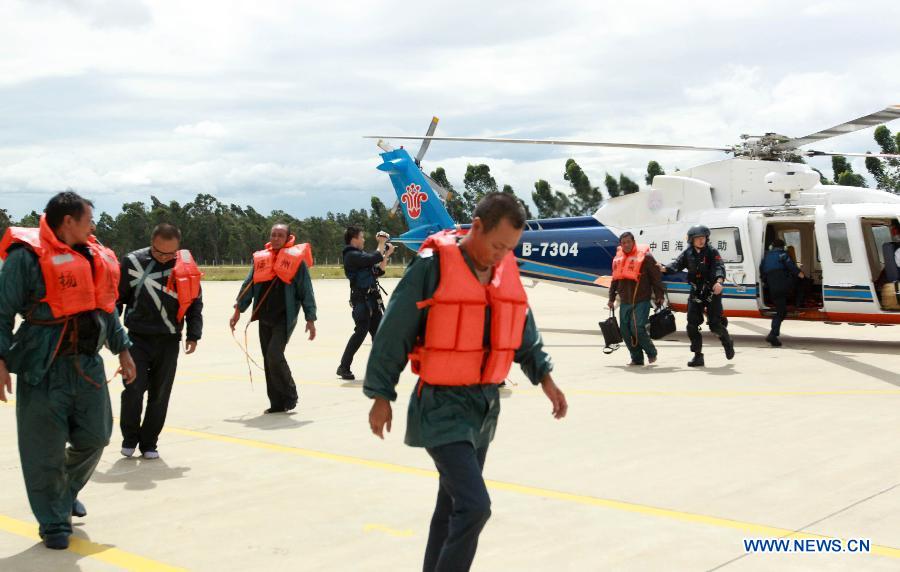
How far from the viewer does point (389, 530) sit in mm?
4691

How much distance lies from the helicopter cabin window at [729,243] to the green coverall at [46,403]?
11893mm

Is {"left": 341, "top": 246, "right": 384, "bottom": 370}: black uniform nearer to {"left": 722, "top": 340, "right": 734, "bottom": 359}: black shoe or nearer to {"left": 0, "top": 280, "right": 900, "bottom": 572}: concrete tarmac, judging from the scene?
{"left": 0, "top": 280, "right": 900, "bottom": 572}: concrete tarmac

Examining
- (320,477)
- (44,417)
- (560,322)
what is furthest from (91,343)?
(560,322)

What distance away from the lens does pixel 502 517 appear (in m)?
4.88

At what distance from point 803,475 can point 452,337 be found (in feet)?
11.1

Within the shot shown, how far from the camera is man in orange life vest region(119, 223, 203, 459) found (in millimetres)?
6473

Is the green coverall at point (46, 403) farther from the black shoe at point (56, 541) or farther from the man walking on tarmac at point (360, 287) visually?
the man walking on tarmac at point (360, 287)

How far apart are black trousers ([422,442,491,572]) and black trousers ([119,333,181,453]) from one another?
379cm

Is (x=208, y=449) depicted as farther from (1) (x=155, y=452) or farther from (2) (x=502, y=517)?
(2) (x=502, y=517)

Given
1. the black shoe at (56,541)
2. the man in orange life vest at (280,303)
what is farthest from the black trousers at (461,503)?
the man in orange life vest at (280,303)

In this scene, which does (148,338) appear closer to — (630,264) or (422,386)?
(422,386)

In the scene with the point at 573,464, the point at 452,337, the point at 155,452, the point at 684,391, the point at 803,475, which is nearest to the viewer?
the point at 452,337

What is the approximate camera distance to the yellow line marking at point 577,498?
452 centimetres

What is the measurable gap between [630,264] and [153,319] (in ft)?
22.5
